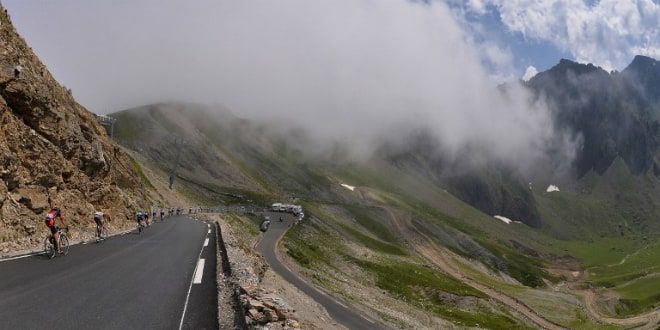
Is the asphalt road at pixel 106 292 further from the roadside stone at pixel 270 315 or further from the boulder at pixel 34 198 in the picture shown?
the boulder at pixel 34 198

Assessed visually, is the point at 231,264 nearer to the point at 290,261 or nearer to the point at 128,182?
the point at 290,261

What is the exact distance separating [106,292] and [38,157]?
929 inches

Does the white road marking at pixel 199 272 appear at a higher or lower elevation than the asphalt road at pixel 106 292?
higher

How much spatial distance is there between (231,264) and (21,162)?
754 inches

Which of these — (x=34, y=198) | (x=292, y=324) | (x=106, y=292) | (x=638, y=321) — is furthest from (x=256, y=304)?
(x=638, y=321)

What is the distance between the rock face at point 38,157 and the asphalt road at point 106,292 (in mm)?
5693

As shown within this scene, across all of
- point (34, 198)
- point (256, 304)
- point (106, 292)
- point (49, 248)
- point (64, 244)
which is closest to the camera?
point (256, 304)

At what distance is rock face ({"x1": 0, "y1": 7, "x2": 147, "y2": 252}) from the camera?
103 ft

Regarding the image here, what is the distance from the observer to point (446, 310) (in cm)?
6744

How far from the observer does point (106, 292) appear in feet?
→ 59.2

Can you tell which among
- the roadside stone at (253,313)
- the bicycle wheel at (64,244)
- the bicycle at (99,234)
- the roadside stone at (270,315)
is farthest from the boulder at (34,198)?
the roadside stone at (270,315)

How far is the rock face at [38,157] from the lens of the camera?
31.4 m

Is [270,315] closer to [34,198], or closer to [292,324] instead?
[292,324]

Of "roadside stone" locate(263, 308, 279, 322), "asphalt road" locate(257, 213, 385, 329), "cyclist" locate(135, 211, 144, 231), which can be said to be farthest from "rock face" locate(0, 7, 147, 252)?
"roadside stone" locate(263, 308, 279, 322)
